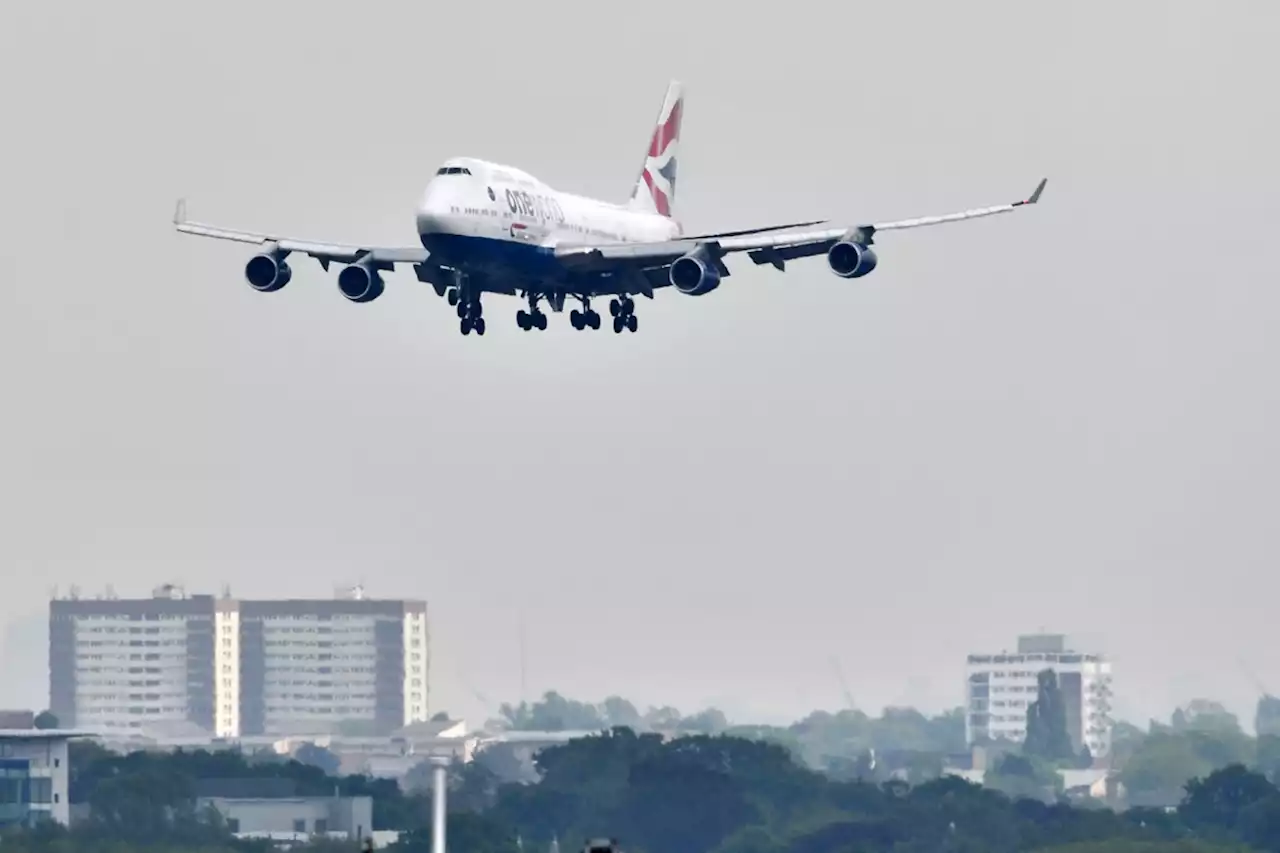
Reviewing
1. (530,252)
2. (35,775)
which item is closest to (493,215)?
(530,252)

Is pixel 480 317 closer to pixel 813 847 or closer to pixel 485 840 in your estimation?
pixel 485 840

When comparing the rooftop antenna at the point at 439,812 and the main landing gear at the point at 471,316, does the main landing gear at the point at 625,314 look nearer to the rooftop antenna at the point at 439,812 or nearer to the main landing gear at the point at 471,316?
the main landing gear at the point at 471,316

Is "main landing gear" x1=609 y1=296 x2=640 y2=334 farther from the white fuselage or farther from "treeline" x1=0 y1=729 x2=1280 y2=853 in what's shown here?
"treeline" x1=0 y1=729 x2=1280 y2=853

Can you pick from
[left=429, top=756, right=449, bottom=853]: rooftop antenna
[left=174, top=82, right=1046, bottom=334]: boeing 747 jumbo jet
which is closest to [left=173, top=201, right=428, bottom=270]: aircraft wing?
[left=174, top=82, right=1046, bottom=334]: boeing 747 jumbo jet

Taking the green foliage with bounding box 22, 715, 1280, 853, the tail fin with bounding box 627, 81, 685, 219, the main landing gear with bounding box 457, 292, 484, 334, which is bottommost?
the green foliage with bounding box 22, 715, 1280, 853

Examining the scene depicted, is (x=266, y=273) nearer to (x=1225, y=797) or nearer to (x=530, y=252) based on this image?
(x=530, y=252)

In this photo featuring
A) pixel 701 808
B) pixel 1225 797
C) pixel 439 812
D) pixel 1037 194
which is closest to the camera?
pixel 439 812
